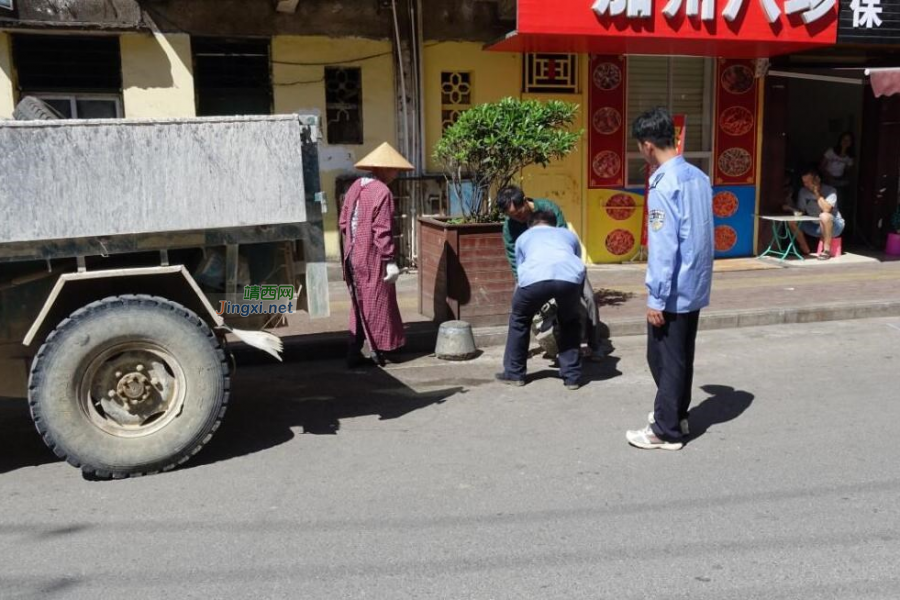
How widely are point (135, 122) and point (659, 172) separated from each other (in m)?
2.72

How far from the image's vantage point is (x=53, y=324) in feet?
14.3

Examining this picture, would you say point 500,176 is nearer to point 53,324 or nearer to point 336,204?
point 336,204

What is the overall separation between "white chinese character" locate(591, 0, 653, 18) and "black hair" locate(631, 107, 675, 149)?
532cm

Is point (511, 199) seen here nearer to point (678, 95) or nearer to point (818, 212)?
point (678, 95)

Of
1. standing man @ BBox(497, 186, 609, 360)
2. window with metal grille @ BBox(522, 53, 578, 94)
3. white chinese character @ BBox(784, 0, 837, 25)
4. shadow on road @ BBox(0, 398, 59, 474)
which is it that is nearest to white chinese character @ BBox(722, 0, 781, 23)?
white chinese character @ BBox(784, 0, 837, 25)

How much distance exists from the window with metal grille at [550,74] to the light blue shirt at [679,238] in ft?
21.6

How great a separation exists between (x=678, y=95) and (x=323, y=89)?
4.98 meters

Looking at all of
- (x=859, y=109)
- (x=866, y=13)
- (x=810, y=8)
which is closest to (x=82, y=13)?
(x=810, y=8)

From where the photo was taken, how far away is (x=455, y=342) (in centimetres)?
697

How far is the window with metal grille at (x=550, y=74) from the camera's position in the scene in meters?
10.8

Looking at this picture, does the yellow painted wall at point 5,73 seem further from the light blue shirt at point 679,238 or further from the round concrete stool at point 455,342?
the light blue shirt at point 679,238

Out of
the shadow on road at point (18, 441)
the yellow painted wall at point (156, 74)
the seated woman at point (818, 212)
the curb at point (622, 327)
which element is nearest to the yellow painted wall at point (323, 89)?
the yellow painted wall at point (156, 74)

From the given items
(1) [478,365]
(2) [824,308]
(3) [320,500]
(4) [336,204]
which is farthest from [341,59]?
(3) [320,500]

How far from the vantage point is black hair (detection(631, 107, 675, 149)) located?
449 cm
